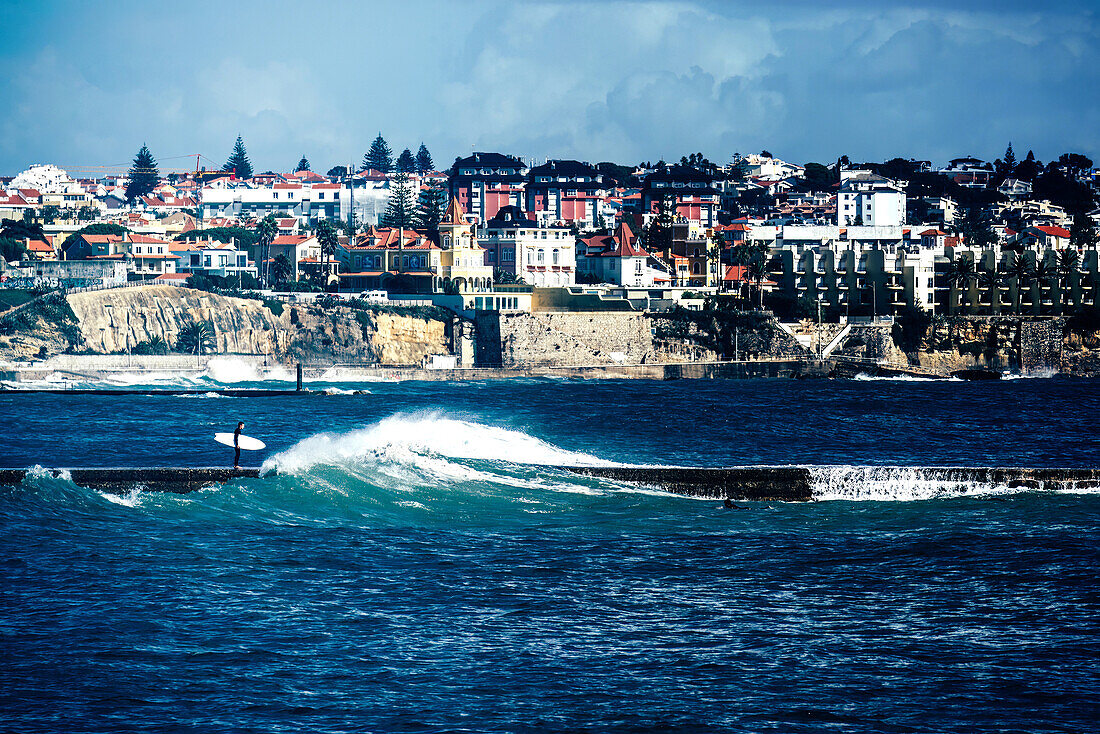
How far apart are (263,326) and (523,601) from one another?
7561cm

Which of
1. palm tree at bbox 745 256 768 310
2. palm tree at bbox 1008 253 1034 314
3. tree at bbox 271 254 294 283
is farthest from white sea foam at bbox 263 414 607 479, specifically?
palm tree at bbox 1008 253 1034 314

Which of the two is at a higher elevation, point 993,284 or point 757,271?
point 757,271

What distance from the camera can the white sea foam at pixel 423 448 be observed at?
1332 inches

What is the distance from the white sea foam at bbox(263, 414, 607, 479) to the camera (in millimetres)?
33844

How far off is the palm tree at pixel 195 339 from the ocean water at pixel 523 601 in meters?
52.1

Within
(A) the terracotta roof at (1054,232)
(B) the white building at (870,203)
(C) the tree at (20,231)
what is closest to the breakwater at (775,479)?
(C) the tree at (20,231)

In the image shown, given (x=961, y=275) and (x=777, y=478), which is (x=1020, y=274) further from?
(x=777, y=478)

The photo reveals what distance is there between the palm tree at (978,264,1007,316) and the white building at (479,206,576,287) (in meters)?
33.3

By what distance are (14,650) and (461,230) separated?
87529 millimetres

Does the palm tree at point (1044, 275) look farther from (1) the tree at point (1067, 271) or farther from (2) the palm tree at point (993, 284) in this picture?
(2) the palm tree at point (993, 284)

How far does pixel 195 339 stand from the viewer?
9062 cm

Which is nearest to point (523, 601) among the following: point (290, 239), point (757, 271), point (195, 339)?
point (195, 339)

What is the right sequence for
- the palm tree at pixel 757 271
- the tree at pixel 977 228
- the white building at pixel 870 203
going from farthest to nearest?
the white building at pixel 870 203 → the tree at pixel 977 228 → the palm tree at pixel 757 271

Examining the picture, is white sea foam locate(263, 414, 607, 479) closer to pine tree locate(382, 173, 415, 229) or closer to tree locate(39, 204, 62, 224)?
pine tree locate(382, 173, 415, 229)
